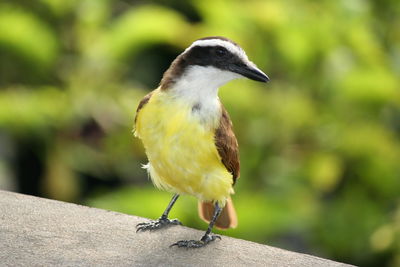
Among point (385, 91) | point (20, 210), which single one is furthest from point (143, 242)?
point (385, 91)

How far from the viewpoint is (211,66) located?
3.55 m

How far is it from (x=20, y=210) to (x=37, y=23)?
189 centimetres

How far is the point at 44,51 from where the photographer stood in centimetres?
544

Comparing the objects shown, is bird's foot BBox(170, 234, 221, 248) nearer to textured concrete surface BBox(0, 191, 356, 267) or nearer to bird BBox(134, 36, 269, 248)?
textured concrete surface BBox(0, 191, 356, 267)

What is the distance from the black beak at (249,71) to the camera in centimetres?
348

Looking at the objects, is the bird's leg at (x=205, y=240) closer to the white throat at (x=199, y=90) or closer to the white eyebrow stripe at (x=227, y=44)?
the white throat at (x=199, y=90)

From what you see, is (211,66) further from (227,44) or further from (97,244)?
(97,244)

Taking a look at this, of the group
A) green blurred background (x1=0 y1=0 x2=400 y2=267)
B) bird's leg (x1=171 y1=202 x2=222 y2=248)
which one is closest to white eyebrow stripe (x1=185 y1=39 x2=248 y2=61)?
bird's leg (x1=171 y1=202 x2=222 y2=248)

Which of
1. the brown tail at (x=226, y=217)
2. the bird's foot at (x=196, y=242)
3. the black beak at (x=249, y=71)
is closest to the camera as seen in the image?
the black beak at (x=249, y=71)

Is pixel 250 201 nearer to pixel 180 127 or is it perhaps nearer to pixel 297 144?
pixel 297 144

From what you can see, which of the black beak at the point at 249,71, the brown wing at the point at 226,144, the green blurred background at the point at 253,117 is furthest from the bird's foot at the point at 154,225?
the green blurred background at the point at 253,117

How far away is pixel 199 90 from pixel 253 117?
172 centimetres

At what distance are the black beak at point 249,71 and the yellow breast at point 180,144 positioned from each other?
Answer: 214mm

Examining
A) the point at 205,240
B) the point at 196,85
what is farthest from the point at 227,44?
the point at 205,240
